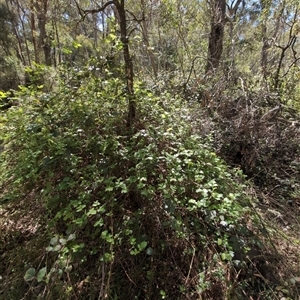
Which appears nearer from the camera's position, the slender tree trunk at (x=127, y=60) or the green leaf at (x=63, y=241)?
the green leaf at (x=63, y=241)

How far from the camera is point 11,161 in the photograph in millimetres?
1805

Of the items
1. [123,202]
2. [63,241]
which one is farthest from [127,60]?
[63,241]

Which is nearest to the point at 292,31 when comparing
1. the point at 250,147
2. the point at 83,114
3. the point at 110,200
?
the point at 250,147

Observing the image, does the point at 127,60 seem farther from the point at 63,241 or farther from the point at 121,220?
the point at 63,241

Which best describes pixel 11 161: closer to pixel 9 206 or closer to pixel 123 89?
pixel 9 206

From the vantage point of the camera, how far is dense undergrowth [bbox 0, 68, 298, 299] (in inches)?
47.6

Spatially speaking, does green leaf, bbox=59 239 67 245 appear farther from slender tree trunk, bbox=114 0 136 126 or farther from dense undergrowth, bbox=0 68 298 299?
slender tree trunk, bbox=114 0 136 126

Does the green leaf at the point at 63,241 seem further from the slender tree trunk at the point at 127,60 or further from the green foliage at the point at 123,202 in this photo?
the slender tree trunk at the point at 127,60

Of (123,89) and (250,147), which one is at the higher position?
(123,89)

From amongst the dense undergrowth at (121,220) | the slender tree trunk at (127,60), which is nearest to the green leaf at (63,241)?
the dense undergrowth at (121,220)

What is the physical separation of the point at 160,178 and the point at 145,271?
0.55 m

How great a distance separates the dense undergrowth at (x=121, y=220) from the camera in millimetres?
1209

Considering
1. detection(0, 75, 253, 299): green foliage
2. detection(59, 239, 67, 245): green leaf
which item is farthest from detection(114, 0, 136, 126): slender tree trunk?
detection(59, 239, 67, 245): green leaf

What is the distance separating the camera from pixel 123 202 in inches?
55.2
